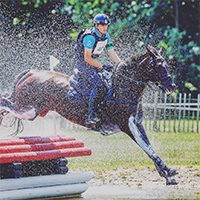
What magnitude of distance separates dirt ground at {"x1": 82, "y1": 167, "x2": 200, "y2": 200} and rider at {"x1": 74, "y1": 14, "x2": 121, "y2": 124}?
97cm

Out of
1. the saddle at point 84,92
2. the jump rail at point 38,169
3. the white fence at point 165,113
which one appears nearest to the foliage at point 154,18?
the white fence at point 165,113

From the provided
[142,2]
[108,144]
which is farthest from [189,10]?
[108,144]

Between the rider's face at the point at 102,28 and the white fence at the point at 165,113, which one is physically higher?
the rider's face at the point at 102,28

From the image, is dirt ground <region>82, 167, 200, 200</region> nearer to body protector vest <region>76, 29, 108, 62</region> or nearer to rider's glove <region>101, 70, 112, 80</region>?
rider's glove <region>101, 70, 112, 80</region>

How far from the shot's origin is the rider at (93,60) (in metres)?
10.9

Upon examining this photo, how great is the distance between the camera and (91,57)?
1091cm

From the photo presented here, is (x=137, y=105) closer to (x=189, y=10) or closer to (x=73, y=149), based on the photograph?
(x=73, y=149)

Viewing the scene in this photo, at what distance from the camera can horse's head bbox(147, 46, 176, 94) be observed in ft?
35.1

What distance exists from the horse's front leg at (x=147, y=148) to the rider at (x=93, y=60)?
548 millimetres

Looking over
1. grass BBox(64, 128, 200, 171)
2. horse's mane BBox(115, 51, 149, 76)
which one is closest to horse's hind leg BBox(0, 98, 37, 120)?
horse's mane BBox(115, 51, 149, 76)

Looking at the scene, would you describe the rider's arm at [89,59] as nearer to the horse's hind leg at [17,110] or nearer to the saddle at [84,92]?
the saddle at [84,92]

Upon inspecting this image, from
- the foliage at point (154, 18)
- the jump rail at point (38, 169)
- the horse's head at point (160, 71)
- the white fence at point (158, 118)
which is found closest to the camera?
the jump rail at point (38, 169)

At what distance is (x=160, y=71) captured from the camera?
10.7m

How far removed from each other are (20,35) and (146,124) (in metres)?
10.8
